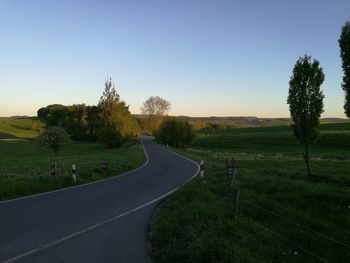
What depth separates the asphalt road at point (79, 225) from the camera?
6.23 m

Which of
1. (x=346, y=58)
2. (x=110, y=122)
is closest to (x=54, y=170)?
(x=346, y=58)

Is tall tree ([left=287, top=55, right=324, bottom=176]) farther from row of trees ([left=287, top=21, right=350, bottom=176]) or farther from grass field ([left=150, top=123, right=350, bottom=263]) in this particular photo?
grass field ([left=150, top=123, right=350, bottom=263])

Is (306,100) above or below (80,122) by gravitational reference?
above

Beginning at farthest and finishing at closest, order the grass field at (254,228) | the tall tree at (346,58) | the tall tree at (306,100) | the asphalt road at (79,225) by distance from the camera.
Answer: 1. the tall tree at (306,100)
2. the tall tree at (346,58)
3. the asphalt road at (79,225)
4. the grass field at (254,228)

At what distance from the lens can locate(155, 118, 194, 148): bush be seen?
217ft

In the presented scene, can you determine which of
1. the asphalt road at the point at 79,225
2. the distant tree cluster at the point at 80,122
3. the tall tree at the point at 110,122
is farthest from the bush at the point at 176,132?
the asphalt road at the point at 79,225

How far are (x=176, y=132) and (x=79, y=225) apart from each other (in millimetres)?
57896

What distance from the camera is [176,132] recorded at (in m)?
66.1

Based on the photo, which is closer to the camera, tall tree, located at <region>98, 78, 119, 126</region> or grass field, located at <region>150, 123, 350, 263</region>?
grass field, located at <region>150, 123, 350, 263</region>

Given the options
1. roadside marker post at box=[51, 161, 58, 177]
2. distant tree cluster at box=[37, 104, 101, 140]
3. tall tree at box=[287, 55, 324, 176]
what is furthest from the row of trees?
distant tree cluster at box=[37, 104, 101, 140]

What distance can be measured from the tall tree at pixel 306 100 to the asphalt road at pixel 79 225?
1075 centimetres

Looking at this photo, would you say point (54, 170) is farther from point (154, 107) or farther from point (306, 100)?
point (154, 107)

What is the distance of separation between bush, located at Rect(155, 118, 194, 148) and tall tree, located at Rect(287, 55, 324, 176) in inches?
1801

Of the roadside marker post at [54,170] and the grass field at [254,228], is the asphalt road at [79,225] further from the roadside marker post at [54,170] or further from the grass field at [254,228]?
the roadside marker post at [54,170]
